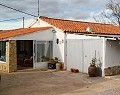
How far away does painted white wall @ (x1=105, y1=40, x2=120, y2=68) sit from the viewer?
17234mm

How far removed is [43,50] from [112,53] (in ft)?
21.0

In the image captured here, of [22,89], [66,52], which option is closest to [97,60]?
[66,52]

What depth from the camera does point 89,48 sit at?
60.1 ft

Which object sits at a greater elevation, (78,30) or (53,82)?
(78,30)

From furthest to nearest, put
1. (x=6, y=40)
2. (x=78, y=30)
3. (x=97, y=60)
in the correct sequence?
1. (x=78, y=30)
2. (x=6, y=40)
3. (x=97, y=60)

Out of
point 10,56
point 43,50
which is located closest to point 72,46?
point 43,50

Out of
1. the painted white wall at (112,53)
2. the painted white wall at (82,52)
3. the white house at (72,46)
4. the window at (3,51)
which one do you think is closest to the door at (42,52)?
the white house at (72,46)

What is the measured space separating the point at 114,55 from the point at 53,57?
19.5 ft

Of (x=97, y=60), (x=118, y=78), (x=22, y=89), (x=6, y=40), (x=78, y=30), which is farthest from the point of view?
(x=78, y=30)

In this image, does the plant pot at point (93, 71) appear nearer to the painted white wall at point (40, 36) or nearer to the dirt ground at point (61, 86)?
the dirt ground at point (61, 86)

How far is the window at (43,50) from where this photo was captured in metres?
20.9

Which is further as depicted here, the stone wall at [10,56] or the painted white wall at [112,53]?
the stone wall at [10,56]

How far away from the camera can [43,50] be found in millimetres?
21344

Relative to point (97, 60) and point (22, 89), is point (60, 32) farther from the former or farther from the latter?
point (22, 89)
